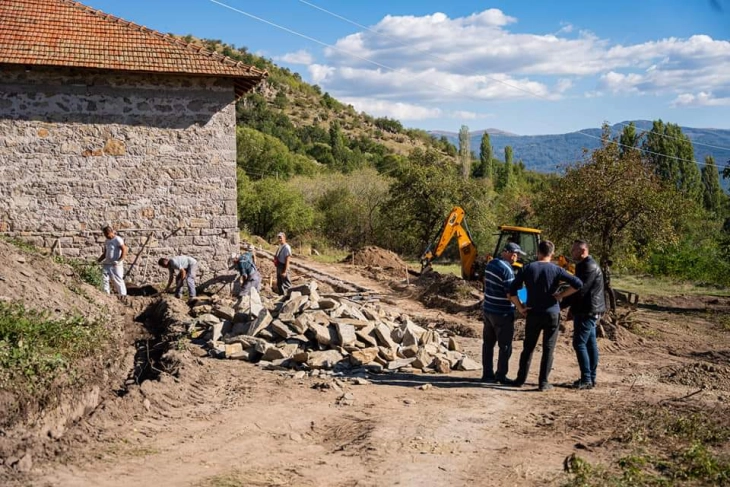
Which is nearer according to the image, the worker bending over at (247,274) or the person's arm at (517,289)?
the person's arm at (517,289)

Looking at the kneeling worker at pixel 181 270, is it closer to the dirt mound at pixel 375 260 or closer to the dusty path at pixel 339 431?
the dusty path at pixel 339 431

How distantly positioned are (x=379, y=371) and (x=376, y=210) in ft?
82.0

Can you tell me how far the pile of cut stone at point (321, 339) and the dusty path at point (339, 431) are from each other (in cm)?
40

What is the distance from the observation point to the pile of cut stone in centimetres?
1033

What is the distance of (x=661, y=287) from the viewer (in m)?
25.1

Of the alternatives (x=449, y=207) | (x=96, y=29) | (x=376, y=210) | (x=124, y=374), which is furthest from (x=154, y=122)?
(x=376, y=210)

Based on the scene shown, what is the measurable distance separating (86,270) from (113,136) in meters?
2.79

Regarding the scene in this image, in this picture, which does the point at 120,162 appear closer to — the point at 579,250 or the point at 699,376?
the point at 579,250

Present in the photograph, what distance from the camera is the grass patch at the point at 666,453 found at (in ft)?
19.8

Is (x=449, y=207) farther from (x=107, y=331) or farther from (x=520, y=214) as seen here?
(x=107, y=331)

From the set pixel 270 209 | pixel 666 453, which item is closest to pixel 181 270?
pixel 666 453

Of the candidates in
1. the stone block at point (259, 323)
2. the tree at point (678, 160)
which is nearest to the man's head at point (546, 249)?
the stone block at point (259, 323)

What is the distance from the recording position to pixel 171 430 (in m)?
7.43

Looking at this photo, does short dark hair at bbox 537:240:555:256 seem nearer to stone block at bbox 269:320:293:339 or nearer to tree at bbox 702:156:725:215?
stone block at bbox 269:320:293:339
